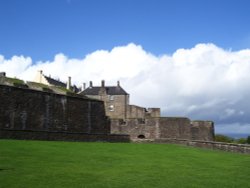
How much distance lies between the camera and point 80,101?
110 ft

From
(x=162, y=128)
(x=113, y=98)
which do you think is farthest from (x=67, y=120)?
(x=113, y=98)

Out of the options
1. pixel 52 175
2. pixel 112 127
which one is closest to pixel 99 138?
pixel 112 127

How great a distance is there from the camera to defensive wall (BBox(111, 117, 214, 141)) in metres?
40.8

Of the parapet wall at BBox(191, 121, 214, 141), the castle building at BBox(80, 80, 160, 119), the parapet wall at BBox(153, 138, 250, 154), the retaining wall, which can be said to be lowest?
the parapet wall at BBox(153, 138, 250, 154)

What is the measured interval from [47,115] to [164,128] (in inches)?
638

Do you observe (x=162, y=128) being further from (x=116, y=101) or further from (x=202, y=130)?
(x=116, y=101)

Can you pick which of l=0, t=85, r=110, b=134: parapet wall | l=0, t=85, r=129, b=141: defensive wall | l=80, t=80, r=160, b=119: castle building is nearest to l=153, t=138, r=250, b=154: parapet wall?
l=0, t=85, r=129, b=141: defensive wall

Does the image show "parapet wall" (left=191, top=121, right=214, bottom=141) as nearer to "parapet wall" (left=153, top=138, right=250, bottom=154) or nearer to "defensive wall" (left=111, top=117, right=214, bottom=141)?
"defensive wall" (left=111, top=117, right=214, bottom=141)

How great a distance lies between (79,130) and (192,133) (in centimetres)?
1596

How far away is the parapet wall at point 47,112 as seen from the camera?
26992mm

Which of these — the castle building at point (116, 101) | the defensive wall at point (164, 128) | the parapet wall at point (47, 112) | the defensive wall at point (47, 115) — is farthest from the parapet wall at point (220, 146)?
the castle building at point (116, 101)

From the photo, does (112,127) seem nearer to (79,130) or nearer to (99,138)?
(79,130)

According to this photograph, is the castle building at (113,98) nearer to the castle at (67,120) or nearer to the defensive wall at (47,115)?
the castle at (67,120)

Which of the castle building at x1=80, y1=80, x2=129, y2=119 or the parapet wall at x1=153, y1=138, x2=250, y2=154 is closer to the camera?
the parapet wall at x1=153, y1=138, x2=250, y2=154
